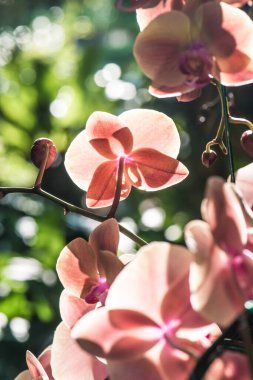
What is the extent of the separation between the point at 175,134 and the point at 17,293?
1138 millimetres

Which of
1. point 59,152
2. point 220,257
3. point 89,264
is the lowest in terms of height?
point 59,152

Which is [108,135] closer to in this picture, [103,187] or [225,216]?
[103,187]

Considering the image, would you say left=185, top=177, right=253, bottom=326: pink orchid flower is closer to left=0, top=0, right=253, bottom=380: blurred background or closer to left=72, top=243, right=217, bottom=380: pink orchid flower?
left=72, top=243, right=217, bottom=380: pink orchid flower

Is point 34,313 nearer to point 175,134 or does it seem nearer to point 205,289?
point 175,134

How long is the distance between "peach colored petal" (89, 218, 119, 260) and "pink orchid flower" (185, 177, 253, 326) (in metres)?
0.13

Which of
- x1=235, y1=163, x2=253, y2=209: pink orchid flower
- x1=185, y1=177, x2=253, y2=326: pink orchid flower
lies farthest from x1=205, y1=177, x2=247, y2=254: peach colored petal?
x1=235, y1=163, x2=253, y2=209: pink orchid flower

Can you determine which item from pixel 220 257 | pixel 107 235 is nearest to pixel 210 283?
pixel 220 257

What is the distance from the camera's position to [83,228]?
6.12 ft

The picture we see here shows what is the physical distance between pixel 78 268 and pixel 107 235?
40mm

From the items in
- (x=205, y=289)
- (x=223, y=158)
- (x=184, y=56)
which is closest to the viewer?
(x=205, y=289)

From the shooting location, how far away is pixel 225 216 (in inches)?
15.4

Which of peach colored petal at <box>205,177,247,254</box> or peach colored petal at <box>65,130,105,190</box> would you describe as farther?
peach colored petal at <box>65,130,105,190</box>

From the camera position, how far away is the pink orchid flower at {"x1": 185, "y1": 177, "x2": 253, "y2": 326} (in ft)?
1.22

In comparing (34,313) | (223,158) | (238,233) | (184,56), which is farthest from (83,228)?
(238,233)
